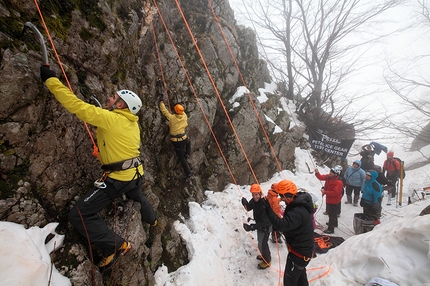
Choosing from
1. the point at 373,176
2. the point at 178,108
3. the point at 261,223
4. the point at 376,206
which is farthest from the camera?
the point at 373,176

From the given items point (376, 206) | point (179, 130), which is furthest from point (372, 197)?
point (179, 130)

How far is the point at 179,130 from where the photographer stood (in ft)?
19.3

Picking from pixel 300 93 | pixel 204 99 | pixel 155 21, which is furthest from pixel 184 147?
pixel 300 93

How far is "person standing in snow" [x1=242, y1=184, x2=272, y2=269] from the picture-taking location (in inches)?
195

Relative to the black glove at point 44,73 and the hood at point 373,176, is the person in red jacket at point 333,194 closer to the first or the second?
the hood at point 373,176

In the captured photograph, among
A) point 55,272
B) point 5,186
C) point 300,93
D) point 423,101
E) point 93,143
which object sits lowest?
point 55,272

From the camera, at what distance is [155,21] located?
6.58 meters

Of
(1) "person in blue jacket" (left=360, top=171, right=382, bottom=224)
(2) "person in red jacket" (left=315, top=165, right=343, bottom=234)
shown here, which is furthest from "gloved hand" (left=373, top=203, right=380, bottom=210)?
(2) "person in red jacket" (left=315, top=165, right=343, bottom=234)

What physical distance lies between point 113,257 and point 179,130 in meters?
3.45

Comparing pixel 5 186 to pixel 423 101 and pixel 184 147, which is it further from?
pixel 423 101

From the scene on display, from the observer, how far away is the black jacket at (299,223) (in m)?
3.54

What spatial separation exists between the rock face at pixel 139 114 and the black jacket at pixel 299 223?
2.57 metres

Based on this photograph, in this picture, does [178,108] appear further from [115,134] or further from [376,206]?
[376,206]

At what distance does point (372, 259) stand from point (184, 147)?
5.25 m
